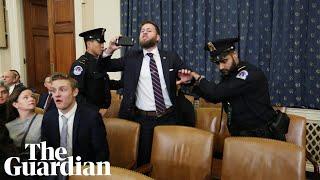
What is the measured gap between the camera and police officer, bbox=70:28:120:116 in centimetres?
266

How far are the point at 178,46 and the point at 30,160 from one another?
2341 mm

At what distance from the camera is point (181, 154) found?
6.72 ft

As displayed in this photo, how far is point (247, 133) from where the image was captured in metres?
2.26

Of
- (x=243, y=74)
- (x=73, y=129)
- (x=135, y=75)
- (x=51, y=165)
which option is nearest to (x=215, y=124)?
(x=243, y=74)

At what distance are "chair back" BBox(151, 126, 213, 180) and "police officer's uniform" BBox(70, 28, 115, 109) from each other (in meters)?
0.81

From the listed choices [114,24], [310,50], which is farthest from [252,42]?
[114,24]

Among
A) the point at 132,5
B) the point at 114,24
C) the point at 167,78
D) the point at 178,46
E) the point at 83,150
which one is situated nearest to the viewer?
the point at 83,150

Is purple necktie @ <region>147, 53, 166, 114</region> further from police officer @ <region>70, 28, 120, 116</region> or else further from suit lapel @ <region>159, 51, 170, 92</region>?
police officer @ <region>70, 28, 120, 116</region>

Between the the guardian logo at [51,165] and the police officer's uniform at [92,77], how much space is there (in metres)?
0.72

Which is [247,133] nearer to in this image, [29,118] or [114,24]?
[29,118]

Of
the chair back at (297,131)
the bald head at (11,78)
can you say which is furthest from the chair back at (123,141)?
the bald head at (11,78)

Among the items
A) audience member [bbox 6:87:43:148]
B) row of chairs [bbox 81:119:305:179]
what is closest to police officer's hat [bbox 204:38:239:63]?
row of chairs [bbox 81:119:305:179]

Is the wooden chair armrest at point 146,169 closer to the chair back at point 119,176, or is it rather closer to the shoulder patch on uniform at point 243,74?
the chair back at point 119,176

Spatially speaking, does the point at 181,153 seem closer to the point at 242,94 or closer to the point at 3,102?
the point at 242,94
